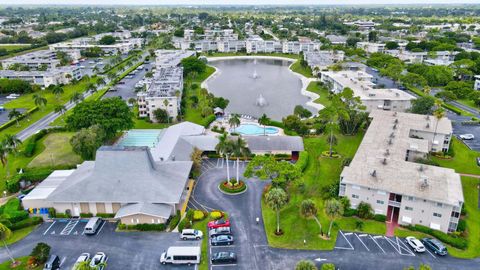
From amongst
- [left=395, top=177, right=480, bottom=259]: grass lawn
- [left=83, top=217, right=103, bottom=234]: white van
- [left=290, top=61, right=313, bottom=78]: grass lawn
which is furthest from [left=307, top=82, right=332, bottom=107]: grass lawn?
[left=83, top=217, right=103, bottom=234]: white van

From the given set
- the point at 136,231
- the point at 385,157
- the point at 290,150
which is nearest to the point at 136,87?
the point at 290,150

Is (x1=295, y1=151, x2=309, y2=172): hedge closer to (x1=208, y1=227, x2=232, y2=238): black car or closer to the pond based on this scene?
(x1=208, y1=227, x2=232, y2=238): black car

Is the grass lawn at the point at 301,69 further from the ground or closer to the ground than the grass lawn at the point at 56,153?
further from the ground

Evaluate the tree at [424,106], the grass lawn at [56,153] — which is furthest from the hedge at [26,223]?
the tree at [424,106]

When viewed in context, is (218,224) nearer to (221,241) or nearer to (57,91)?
(221,241)

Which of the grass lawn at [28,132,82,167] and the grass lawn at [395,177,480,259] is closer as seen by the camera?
the grass lawn at [395,177,480,259]

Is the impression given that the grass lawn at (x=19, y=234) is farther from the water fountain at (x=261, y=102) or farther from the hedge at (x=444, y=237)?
the water fountain at (x=261, y=102)

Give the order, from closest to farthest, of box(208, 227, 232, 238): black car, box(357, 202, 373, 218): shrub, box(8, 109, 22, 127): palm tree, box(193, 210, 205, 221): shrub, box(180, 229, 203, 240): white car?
1. box(180, 229, 203, 240): white car
2. box(208, 227, 232, 238): black car
3. box(357, 202, 373, 218): shrub
4. box(193, 210, 205, 221): shrub
5. box(8, 109, 22, 127): palm tree
